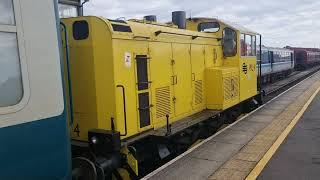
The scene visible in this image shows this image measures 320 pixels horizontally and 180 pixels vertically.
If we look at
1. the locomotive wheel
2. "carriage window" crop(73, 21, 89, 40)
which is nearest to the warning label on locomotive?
"carriage window" crop(73, 21, 89, 40)

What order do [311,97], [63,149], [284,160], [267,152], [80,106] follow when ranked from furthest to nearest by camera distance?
[311,97] < [267,152] < [284,160] < [80,106] < [63,149]

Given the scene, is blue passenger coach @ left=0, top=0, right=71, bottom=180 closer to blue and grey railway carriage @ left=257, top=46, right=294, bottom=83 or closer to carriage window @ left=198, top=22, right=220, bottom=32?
carriage window @ left=198, top=22, right=220, bottom=32

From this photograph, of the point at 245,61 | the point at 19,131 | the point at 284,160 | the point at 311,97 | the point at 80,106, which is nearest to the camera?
the point at 19,131

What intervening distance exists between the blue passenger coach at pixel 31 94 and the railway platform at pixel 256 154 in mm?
2409

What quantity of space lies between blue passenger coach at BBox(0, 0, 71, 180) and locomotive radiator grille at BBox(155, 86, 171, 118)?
326 cm

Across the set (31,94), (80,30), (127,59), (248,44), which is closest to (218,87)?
(248,44)

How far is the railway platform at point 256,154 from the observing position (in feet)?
19.9

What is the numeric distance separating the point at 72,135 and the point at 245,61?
634 centimetres

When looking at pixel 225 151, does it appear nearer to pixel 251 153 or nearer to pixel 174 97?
pixel 251 153

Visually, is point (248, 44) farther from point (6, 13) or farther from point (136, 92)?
point (6, 13)

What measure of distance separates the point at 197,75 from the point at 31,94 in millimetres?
5681

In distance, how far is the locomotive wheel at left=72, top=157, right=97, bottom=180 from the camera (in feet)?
16.5

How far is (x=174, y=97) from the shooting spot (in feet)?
25.1

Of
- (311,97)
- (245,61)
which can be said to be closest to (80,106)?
(245,61)
